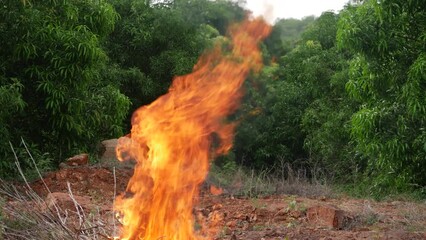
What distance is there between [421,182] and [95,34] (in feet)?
21.5

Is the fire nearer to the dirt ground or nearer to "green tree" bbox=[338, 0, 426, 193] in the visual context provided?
the dirt ground

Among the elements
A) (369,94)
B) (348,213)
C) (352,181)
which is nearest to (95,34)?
(369,94)

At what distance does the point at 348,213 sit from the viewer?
788cm

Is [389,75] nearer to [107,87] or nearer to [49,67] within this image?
[107,87]

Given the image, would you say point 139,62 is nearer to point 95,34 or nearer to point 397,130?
point 95,34

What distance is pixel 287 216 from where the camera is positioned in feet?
26.5

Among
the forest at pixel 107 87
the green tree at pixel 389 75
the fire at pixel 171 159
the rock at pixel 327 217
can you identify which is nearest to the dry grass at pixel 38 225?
the fire at pixel 171 159

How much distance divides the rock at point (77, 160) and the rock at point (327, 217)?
17.3ft

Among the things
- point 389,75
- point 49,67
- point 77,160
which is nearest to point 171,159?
point 49,67

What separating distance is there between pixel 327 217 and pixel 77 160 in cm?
562

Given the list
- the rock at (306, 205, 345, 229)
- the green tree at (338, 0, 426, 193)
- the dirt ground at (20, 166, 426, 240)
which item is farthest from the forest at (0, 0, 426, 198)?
the rock at (306, 205, 345, 229)

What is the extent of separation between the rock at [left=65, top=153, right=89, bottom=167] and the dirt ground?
0.54m

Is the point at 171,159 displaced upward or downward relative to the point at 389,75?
downward

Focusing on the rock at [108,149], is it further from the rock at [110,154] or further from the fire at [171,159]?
the fire at [171,159]
